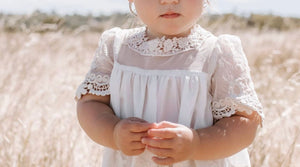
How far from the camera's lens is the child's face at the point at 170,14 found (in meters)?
1.42

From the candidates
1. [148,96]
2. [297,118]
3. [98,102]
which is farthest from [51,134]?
[297,118]

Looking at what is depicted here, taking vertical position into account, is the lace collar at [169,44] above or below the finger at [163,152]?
above

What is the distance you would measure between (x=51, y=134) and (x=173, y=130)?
54.8 inches

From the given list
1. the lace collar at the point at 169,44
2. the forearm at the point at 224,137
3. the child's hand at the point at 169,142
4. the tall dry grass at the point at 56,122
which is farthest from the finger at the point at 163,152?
the tall dry grass at the point at 56,122

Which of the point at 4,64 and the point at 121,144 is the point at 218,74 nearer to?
the point at 121,144

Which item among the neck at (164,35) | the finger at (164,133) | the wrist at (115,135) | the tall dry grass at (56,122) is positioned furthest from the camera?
the tall dry grass at (56,122)

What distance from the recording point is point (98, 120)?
152 cm

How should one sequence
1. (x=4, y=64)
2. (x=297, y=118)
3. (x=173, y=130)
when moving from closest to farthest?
(x=173, y=130)
(x=297, y=118)
(x=4, y=64)

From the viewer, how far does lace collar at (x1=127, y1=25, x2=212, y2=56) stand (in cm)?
151

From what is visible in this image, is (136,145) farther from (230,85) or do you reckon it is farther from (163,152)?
(230,85)

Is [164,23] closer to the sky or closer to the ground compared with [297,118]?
closer to the sky

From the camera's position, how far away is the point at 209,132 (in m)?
1.41

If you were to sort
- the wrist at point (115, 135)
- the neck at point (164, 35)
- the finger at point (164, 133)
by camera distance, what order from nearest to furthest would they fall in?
the finger at point (164, 133) → the wrist at point (115, 135) → the neck at point (164, 35)

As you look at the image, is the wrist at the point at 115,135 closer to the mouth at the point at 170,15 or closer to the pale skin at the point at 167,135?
the pale skin at the point at 167,135
